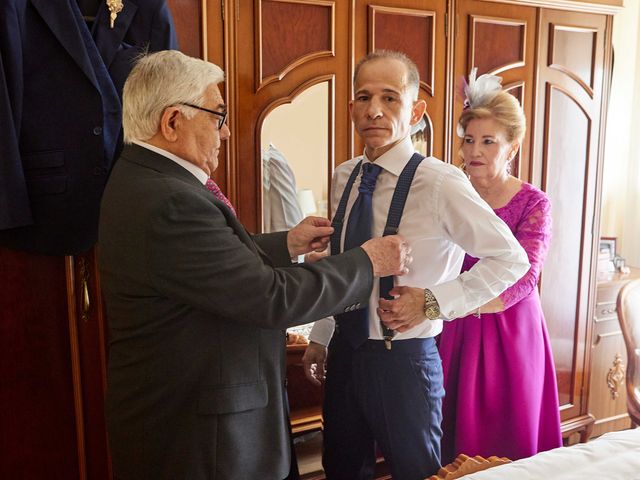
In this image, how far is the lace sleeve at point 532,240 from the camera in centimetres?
186

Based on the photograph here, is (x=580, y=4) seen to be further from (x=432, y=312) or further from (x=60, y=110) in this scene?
(x=60, y=110)

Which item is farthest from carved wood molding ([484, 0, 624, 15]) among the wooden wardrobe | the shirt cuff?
the shirt cuff

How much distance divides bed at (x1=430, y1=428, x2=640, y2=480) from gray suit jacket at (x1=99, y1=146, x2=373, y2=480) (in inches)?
16.1

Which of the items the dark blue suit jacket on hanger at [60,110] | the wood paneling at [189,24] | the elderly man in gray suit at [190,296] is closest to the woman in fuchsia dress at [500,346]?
the elderly man in gray suit at [190,296]

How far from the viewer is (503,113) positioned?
1.99 m

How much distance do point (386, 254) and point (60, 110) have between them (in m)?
0.99

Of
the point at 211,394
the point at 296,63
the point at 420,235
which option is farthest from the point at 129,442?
the point at 296,63

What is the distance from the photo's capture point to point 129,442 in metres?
1.34

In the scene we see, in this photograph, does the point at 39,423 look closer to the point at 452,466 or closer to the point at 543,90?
the point at 452,466

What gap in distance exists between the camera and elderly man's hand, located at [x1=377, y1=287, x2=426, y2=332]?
55.1 inches

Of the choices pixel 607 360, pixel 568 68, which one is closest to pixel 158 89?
pixel 568 68

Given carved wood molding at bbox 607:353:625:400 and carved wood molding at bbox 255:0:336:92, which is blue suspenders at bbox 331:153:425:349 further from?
carved wood molding at bbox 607:353:625:400

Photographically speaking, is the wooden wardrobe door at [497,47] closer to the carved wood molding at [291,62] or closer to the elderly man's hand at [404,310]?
the carved wood molding at [291,62]

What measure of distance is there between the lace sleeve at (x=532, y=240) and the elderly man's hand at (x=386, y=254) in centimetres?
62
